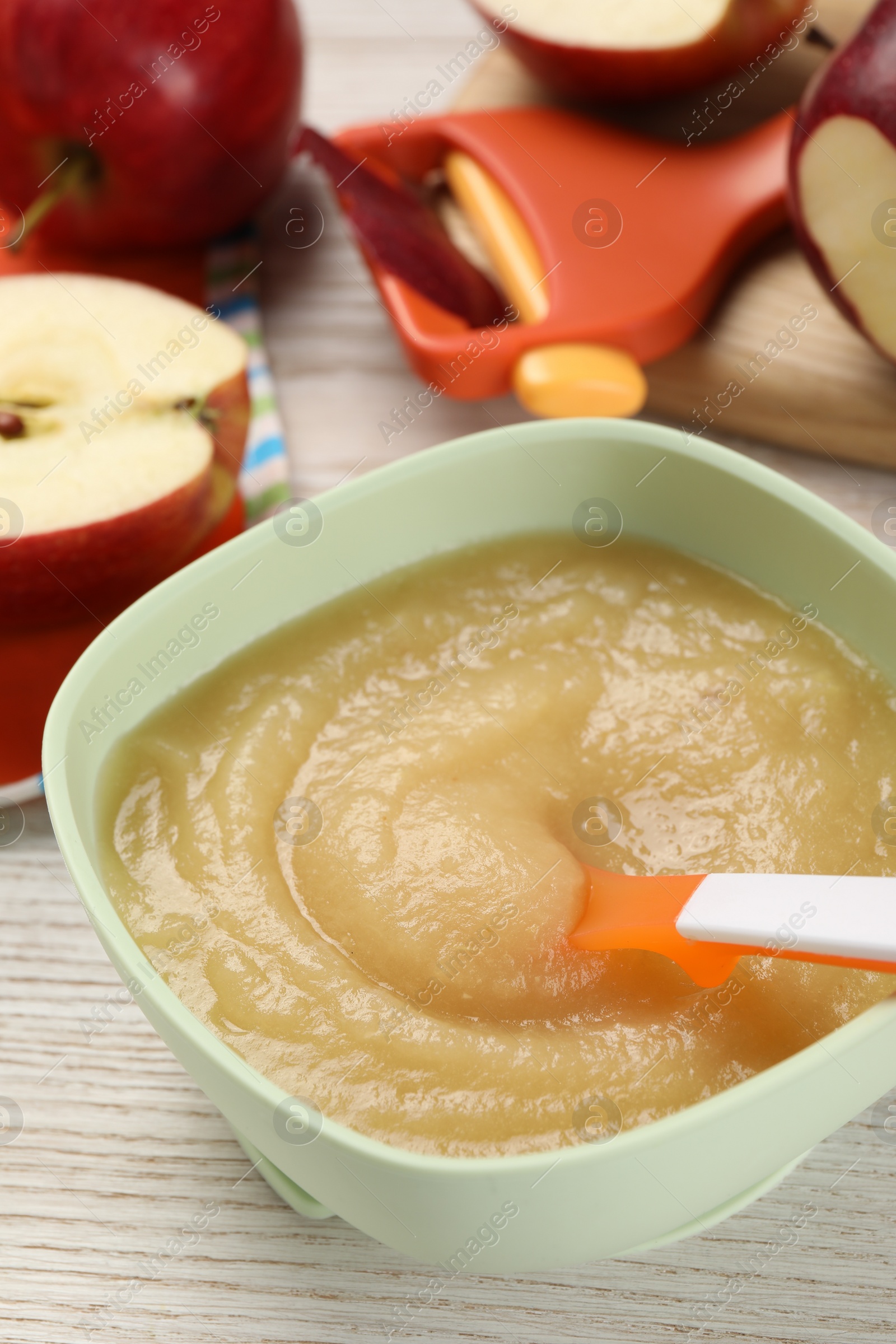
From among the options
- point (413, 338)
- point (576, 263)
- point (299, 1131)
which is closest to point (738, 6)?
point (576, 263)

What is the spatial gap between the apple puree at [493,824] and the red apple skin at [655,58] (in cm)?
70

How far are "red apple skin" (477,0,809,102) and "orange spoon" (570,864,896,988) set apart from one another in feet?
3.34

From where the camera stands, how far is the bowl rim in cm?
58

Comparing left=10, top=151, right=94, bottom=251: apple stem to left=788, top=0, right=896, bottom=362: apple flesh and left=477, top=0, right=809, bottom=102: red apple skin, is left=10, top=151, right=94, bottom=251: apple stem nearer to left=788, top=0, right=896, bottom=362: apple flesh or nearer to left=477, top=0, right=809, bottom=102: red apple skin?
left=477, top=0, right=809, bottom=102: red apple skin

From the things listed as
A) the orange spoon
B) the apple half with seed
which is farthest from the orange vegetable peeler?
the orange spoon

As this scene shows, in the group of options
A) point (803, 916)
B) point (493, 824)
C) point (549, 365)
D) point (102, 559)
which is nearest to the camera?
point (803, 916)

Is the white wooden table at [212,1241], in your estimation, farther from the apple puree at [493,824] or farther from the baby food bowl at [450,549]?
the apple puree at [493,824]

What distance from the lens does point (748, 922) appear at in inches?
26.2

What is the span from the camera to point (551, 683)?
907 millimetres

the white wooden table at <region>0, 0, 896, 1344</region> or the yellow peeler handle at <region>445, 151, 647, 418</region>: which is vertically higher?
the yellow peeler handle at <region>445, 151, 647, 418</region>

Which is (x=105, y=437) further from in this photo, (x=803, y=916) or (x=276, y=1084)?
(x=803, y=916)

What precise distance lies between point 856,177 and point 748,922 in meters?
0.80

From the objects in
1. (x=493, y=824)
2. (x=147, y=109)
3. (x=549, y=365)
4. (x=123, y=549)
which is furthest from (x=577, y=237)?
(x=493, y=824)

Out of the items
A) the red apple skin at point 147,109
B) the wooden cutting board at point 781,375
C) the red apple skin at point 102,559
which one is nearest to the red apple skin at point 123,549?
the red apple skin at point 102,559
